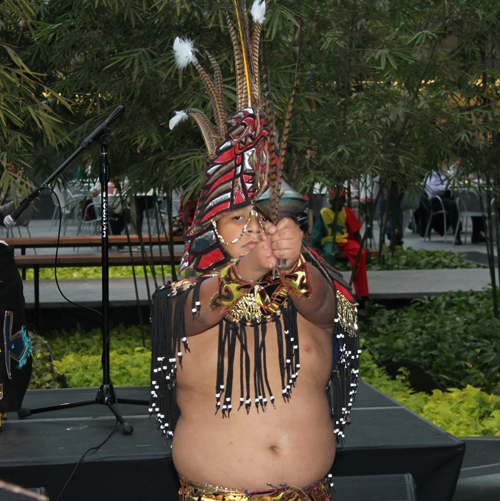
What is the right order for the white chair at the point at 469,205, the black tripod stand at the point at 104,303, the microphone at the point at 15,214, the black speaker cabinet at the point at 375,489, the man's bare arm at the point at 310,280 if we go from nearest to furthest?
the man's bare arm at the point at 310,280
the black speaker cabinet at the point at 375,489
the microphone at the point at 15,214
the black tripod stand at the point at 104,303
the white chair at the point at 469,205

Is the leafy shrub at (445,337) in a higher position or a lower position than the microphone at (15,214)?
lower

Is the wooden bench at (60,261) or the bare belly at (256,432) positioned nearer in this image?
the bare belly at (256,432)

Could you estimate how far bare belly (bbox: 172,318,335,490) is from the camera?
4.58 ft

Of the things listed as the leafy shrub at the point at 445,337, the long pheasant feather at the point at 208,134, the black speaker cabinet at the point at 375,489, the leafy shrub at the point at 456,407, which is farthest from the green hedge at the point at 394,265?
the long pheasant feather at the point at 208,134

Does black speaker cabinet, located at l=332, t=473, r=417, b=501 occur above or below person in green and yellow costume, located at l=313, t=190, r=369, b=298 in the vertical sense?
below

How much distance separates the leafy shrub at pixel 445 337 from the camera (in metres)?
3.95

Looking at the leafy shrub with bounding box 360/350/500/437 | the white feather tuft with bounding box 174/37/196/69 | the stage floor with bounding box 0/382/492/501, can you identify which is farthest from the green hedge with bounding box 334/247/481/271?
the white feather tuft with bounding box 174/37/196/69

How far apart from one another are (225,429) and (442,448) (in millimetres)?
1125

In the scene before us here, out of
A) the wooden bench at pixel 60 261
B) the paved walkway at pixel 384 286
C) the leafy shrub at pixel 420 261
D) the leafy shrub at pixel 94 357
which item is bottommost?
the leafy shrub at pixel 94 357

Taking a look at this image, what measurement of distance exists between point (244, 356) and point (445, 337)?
11.0 ft

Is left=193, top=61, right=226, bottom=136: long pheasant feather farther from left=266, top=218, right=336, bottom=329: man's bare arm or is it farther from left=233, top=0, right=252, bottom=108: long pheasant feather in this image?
left=266, top=218, right=336, bottom=329: man's bare arm

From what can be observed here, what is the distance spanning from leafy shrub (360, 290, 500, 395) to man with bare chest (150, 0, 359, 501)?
257cm

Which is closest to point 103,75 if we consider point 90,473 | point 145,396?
point 145,396

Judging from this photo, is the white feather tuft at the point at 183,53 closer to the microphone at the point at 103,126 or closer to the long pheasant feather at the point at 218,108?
the long pheasant feather at the point at 218,108
